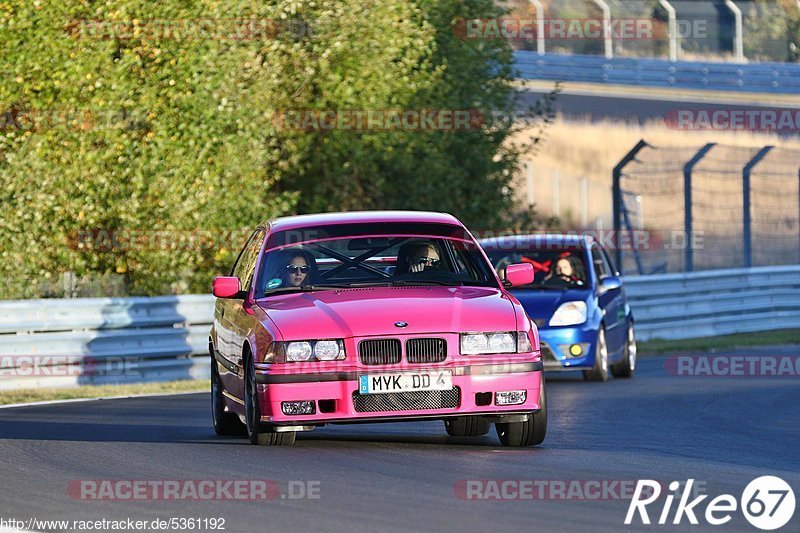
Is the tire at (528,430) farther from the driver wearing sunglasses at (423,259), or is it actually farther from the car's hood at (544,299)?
the car's hood at (544,299)

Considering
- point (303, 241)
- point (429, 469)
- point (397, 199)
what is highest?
point (303, 241)

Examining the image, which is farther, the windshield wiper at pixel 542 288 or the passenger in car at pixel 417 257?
the windshield wiper at pixel 542 288

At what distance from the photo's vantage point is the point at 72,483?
378 inches

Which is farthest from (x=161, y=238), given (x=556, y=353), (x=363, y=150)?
(x=556, y=353)

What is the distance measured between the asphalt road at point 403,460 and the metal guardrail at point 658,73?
32922mm

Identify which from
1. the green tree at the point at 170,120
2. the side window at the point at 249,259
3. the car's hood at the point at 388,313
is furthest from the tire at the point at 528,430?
the green tree at the point at 170,120

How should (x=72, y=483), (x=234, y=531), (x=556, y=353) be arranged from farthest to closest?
(x=556, y=353), (x=72, y=483), (x=234, y=531)

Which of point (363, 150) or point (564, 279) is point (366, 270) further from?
point (363, 150)

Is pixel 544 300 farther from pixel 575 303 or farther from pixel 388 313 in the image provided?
pixel 388 313

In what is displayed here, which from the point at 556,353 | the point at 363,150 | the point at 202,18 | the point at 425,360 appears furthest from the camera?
the point at 363,150

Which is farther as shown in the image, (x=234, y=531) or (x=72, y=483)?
(x=72, y=483)

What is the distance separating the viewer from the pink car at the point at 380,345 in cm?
1055

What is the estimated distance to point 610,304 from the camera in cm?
1914

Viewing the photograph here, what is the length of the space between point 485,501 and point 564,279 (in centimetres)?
1069
